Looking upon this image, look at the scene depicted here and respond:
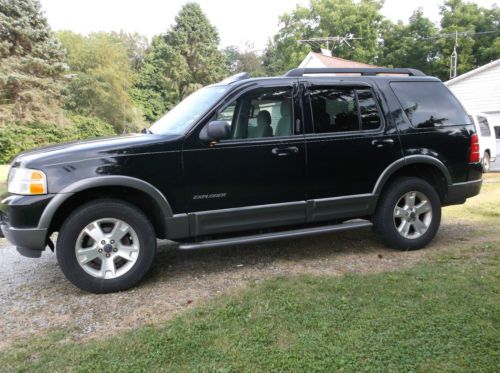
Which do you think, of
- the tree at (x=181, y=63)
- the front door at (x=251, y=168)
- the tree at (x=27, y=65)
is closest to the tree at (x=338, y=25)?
the tree at (x=181, y=63)

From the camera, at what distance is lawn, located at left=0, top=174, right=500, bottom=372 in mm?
2725

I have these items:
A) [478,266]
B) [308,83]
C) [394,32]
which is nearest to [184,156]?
[308,83]

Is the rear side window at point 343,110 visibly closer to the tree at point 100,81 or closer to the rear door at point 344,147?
the rear door at point 344,147

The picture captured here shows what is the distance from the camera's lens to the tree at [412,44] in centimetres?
4347

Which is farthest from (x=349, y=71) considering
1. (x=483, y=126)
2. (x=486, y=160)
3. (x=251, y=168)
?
(x=483, y=126)

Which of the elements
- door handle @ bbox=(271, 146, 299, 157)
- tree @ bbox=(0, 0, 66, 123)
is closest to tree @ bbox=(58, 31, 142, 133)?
tree @ bbox=(0, 0, 66, 123)

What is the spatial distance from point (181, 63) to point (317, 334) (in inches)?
1829

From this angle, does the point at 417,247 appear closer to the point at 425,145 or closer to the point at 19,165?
the point at 425,145

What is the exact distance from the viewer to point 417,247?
16.4ft

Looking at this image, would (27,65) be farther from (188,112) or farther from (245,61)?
(245,61)

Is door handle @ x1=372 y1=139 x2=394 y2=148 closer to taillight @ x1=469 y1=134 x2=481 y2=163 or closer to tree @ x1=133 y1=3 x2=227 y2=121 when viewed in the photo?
taillight @ x1=469 y1=134 x2=481 y2=163

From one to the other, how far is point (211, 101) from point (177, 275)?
1.80 meters

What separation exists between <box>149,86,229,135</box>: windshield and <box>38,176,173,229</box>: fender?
2.10 ft

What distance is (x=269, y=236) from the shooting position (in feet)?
14.3
